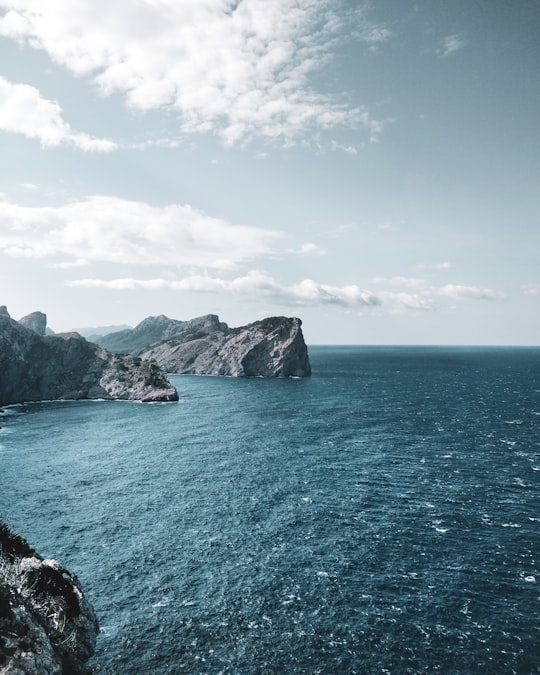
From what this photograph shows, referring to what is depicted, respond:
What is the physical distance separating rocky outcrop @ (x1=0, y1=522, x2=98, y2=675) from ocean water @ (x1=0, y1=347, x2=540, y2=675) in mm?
4322

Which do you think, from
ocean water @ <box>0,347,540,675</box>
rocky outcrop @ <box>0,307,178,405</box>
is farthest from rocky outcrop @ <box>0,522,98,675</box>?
rocky outcrop @ <box>0,307,178,405</box>

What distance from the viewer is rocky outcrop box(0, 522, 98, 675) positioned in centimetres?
2617

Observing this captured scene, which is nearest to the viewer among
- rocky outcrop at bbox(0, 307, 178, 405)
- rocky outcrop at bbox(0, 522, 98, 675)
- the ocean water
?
rocky outcrop at bbox(0, 522, 98, 675)

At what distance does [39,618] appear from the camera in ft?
100

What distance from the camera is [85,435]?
118 m

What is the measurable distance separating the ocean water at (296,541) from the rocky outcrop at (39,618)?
14.2 feet

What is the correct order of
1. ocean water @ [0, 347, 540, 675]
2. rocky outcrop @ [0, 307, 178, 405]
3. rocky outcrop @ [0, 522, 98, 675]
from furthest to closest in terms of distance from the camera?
rocky outcrop @ [0, 307, 178, 405] → ocean water @ [0, 347, 540, 675] → rocky outcrop @ [0, 522, 98, 675]

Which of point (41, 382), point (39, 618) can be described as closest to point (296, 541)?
point (39, 618)

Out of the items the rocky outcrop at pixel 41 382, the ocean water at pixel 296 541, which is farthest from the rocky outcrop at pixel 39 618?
the rocky outcrop at pixel 41 382

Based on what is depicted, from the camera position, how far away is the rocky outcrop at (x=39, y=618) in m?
26.2

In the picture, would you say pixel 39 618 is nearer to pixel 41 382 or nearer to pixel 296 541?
pixel 296 541

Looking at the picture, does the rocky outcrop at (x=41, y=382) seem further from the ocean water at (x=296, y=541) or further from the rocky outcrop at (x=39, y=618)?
the rocky outcrop at (x=39, y=618)

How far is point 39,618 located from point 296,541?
32913 mm

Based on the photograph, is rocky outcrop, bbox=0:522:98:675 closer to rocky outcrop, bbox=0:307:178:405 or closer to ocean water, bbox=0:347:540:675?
ocean water, bbox=0:347:540:675
